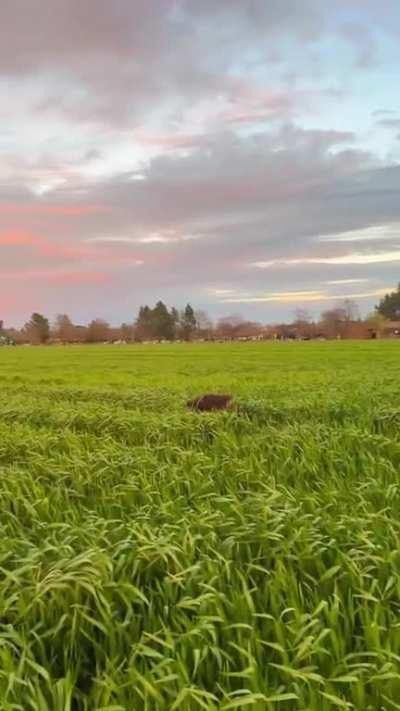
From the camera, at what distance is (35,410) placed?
12211mm

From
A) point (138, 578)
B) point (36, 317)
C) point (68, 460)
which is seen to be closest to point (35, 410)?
point (68, 460)

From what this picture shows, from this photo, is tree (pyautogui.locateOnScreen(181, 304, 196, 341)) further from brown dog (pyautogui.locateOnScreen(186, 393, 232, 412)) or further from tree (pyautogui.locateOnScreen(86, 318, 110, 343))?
brown dog (pyautogui.locateOnScreen(186, 393, 232, 412))

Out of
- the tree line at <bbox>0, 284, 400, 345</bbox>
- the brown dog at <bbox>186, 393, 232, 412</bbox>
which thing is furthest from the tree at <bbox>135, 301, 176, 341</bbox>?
the brown dog at <bbox>186, 393, 232, 412</bbox>

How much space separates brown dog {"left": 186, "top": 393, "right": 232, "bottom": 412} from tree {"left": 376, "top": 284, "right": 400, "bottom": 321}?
100640mm

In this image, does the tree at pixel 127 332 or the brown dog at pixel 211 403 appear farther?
the tree at pixel 127 332

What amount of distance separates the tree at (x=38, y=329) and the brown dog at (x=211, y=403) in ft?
332

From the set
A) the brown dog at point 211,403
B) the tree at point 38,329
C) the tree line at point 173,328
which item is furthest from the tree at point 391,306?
the brown dog at point 211,403

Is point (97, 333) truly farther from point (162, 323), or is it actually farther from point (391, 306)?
point (391, 306)

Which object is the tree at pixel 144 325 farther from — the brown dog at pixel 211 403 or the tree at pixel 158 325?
the brown dog at pixel 211 403

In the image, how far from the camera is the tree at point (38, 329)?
11150 cm

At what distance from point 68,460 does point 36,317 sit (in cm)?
11821

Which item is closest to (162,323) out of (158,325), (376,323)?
(158,325)

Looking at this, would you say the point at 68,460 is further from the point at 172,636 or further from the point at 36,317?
the point at 36,317

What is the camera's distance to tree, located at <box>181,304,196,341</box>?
11681cm
